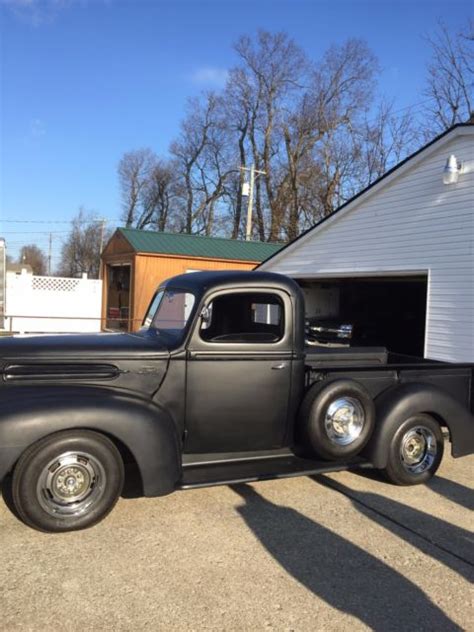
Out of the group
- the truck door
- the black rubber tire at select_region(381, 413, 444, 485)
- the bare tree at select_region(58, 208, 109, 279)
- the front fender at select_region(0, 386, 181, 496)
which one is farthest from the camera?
the bare tree at select_region(58, 208, 109, 279)

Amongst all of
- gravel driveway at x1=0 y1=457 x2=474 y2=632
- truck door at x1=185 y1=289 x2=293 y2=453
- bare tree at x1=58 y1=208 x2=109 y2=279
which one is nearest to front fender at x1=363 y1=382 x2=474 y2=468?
gravel driveway at x1=0 y1=457 x2=474 y2=632

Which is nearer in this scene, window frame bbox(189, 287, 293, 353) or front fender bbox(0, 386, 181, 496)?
front fender bbox(0, 386, 181, 496)

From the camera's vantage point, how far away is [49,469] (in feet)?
12.0

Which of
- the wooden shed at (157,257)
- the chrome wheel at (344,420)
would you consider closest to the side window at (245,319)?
the chrome wheel at (344,420)

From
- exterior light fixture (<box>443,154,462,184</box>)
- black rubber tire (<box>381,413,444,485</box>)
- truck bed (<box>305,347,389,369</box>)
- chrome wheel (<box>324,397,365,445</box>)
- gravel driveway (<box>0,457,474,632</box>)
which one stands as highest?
exterior light fixture (<box>443,154,462,184</box>)

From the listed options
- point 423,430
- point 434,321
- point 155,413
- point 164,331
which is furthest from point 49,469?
point 434,321

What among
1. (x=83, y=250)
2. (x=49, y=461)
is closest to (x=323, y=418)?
(x=49, y=461)

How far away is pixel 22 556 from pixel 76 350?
4.86 feet

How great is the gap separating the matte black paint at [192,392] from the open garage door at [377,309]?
30.3ft

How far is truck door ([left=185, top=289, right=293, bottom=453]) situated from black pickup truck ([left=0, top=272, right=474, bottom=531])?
10 mm

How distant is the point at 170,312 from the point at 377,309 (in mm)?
11760

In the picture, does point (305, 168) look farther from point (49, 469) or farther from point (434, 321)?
point (49, 469)

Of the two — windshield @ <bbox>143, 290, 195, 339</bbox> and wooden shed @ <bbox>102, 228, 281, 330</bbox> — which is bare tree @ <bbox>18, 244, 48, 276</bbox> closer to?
wooden shed @ <bbox>102, 228, 281, 330</bbox>

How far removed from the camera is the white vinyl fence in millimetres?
21906
